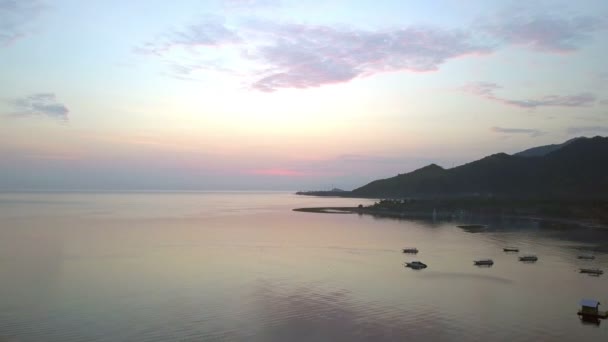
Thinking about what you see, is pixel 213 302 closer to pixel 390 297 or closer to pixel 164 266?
pixel 390 297

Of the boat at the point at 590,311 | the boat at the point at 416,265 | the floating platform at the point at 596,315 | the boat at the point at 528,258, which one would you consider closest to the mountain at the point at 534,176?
the boat at the point at 528,258

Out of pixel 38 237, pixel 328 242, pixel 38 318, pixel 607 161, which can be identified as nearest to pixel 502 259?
pixel 328 242

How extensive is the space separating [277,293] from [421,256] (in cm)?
1987

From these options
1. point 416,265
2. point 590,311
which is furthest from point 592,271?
point 590,311

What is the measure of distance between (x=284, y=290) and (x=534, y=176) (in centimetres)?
13814

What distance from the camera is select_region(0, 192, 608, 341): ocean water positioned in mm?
19875

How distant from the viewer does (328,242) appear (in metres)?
51.8

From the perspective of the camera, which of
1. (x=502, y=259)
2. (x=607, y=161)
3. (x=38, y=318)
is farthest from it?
(x=607, y=161)

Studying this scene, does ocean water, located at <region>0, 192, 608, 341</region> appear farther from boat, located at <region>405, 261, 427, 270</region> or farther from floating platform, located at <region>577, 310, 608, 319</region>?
boat, located at <region>405, 261, 427, 270</region>

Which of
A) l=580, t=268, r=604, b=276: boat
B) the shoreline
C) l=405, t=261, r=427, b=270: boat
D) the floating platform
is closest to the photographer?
the floating platform

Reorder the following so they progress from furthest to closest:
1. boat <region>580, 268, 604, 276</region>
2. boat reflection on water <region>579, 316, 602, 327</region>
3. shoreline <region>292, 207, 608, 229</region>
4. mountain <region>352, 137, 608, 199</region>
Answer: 1. mountain <region>352, 137, 608, 199</region>
2. shoreline <region>292, 207, 608, 229</region>
3. boat <region>580, 268, 604, 276</region>
4. boat reflection on water <region>579, 316, 602, 327</region>

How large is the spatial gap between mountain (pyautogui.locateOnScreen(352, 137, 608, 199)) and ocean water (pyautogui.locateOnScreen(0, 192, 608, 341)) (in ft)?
278

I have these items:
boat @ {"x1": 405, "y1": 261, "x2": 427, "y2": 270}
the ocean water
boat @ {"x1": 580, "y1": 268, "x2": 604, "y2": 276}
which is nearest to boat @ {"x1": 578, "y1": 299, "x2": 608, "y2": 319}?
the ocean water

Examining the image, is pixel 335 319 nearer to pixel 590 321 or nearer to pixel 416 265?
pixel 590 321
